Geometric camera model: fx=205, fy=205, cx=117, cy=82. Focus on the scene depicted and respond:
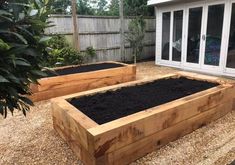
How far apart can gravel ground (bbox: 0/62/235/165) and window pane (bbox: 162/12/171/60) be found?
4122 mm

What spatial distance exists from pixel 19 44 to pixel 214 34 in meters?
5.23

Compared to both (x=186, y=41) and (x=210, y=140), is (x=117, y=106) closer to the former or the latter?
(x=210, y=140)

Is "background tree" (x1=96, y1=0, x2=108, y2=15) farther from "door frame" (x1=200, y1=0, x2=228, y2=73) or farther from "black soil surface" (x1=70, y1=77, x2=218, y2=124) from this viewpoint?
"black soil surface" (x1=70, y1=77, x2=218, y2=124)

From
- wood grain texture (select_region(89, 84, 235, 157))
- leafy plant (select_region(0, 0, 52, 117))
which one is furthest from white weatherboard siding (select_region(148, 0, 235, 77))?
leafy plant (select_region(0, 0, 52, 117))

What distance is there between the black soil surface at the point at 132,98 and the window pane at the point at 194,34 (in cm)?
266

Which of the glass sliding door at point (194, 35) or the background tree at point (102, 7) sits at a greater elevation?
the background tree at point (102, 7)

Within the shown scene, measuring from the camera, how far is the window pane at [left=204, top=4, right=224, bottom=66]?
4957 mm

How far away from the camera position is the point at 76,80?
3898 mm

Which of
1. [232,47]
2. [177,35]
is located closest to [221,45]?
[232,47]

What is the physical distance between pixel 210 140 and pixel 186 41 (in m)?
4.21

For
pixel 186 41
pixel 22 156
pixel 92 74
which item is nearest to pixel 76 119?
pixel 22 156

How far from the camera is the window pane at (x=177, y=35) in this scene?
601 centimetres

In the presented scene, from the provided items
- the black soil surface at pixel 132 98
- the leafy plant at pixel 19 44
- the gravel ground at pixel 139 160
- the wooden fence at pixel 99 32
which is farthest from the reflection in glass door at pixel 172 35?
the leafy plant at pixel 19 44

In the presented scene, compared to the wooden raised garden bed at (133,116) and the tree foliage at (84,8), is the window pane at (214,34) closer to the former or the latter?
the wooden raised garden bed at (133,116)
